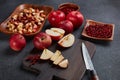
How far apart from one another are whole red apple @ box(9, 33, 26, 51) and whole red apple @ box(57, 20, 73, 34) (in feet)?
0.58

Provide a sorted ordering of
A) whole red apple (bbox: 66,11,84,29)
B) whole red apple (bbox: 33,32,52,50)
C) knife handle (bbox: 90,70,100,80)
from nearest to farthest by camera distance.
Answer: knife handle (bbox: 90,70,100,80) < whole red apple (bbox: 33,32,52,50) < whole red apple (bbox: 66,11,84,29)

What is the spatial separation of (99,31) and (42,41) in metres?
0.25

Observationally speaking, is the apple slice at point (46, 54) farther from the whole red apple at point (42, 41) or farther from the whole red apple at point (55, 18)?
the whole red apple at point (55, 18)

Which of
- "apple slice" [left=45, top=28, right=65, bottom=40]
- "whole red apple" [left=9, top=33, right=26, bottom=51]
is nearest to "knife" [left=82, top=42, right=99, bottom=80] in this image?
"apple slice" [left=45, top=28, right=65, bottom=40]

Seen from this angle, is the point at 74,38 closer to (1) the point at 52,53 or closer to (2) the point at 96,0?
(1) the point at 52,53

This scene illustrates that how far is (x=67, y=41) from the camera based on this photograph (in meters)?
0.91

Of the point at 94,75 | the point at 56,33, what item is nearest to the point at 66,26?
the point at 56,33

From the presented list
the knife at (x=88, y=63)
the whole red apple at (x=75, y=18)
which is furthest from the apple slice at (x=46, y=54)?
the whole red apple at (x=75, y=18)

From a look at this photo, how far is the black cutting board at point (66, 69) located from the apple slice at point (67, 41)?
0.06 feet

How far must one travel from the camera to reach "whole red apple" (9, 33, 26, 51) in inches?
34.6

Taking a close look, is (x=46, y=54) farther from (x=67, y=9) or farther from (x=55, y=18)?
(x=67, y=9)

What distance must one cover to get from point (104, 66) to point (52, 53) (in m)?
0.20

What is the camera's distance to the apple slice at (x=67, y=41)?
889 millimetres

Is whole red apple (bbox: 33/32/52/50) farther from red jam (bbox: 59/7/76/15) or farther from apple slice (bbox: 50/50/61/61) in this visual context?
red jam (bbox: 59/7/76/15)
